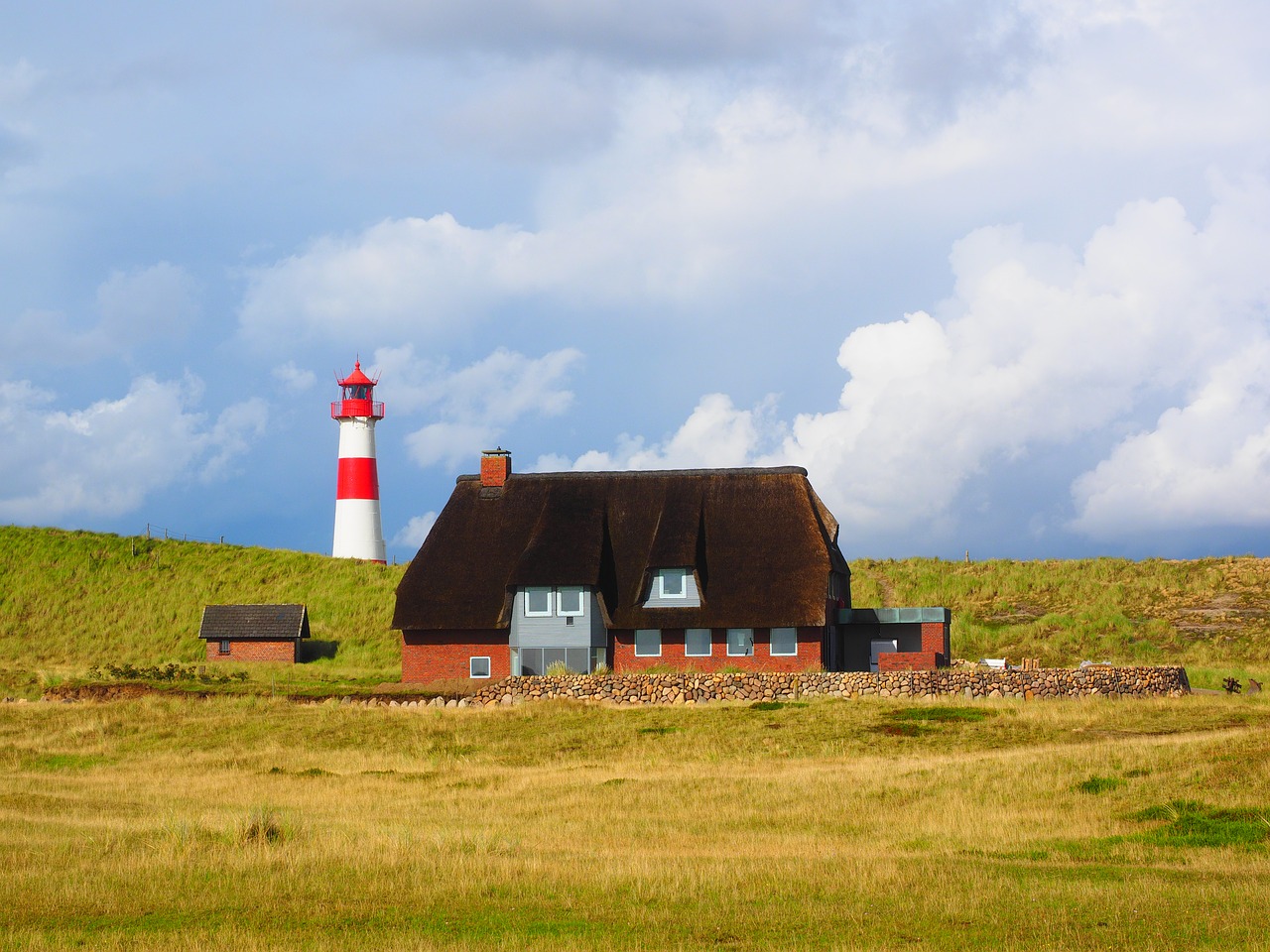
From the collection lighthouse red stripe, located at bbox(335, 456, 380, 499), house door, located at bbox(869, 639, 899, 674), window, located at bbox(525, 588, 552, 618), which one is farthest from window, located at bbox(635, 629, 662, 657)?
lighthouse red stripe, located at bbox(335, 456, 380, 499)

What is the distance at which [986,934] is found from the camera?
42.1ft

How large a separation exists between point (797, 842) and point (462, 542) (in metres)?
34.5

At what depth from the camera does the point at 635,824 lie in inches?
848

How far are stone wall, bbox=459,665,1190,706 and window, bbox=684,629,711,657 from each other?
371cm

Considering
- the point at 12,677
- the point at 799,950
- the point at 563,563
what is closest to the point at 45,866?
the point at 799,950

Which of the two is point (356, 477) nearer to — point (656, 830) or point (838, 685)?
point (838, 685)

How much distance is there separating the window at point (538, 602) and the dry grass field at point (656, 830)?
11.3 m

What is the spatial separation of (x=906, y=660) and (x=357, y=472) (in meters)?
34.8

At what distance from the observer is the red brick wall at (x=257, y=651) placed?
59531 millimetres

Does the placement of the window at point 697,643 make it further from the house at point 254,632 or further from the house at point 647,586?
the house at point 254,632

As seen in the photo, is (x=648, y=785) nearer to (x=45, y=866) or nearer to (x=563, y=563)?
(x=45, y=866)

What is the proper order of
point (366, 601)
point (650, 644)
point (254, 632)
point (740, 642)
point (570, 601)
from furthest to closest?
point (366, 601) → point (254, 632) → point (570, 601) → point (650, 644) → point (740, 642)

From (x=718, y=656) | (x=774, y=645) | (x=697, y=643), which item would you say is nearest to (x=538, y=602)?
(x=697, y=643)

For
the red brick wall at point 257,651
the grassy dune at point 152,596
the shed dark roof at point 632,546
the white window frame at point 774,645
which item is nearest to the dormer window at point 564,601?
the shed dark roof at point 632,546
